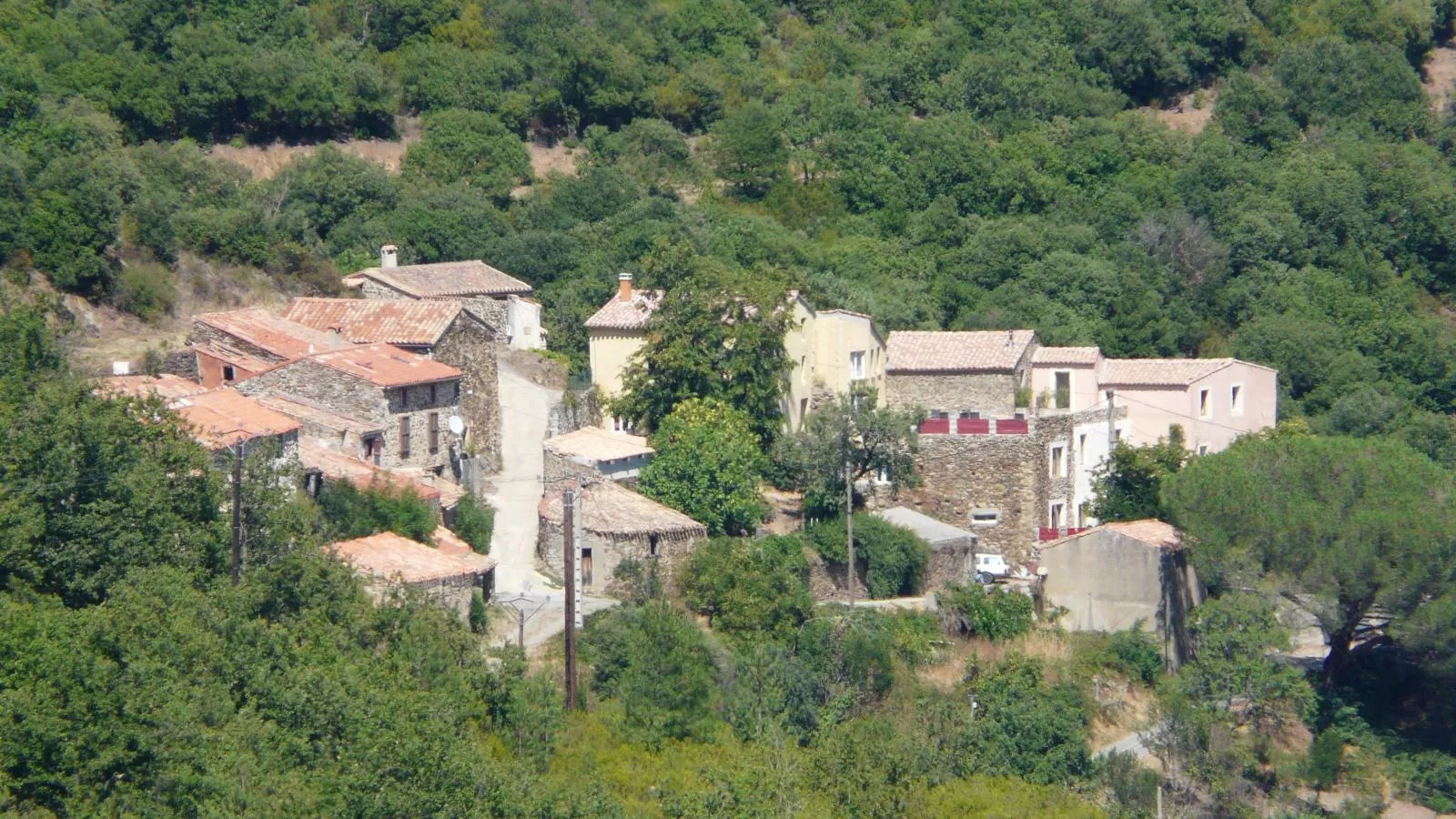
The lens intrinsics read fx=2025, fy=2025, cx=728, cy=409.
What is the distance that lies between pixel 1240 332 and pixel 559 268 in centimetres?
1710

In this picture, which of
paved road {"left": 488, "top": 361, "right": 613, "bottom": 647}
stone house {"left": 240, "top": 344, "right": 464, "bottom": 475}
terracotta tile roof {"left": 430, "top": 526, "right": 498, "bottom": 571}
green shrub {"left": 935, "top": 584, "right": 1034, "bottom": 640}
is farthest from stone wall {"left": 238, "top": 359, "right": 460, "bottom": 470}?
green shrub {"left": 935, "top": 584, "right": 1034, "bottom": 640}

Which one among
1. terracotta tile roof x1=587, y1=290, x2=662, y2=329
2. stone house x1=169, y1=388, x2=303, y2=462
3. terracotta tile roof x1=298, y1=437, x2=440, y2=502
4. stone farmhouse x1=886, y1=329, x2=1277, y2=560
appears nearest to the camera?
stone house x1=169, y1=388, x2=303, y2=462

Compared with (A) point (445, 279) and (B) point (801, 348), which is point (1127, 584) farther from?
(A) point (445, 279)

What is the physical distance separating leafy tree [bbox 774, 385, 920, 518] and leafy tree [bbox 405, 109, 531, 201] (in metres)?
21.3

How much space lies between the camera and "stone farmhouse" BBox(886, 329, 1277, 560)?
123 ft

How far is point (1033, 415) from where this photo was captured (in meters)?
38.6

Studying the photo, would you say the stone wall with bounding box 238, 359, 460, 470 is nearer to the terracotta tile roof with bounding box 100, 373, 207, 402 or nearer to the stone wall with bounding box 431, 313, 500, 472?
the terracotta tile roof with bounding box 100, 373, 207, 402

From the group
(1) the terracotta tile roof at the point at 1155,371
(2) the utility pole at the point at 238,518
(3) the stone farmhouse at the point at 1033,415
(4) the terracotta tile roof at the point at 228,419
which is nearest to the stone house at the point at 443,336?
(4) the terracotta tile roof at the point at 228,419

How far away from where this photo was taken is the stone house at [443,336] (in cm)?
3594

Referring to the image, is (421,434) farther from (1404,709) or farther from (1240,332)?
(1240,332)

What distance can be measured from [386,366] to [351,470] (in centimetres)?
302

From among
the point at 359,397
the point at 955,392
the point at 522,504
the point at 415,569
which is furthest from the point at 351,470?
the point at 955,392

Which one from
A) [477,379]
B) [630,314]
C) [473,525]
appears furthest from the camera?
[630,314]

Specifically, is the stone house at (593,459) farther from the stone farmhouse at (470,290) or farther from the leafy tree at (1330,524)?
the leafy tree at (1330,524)
